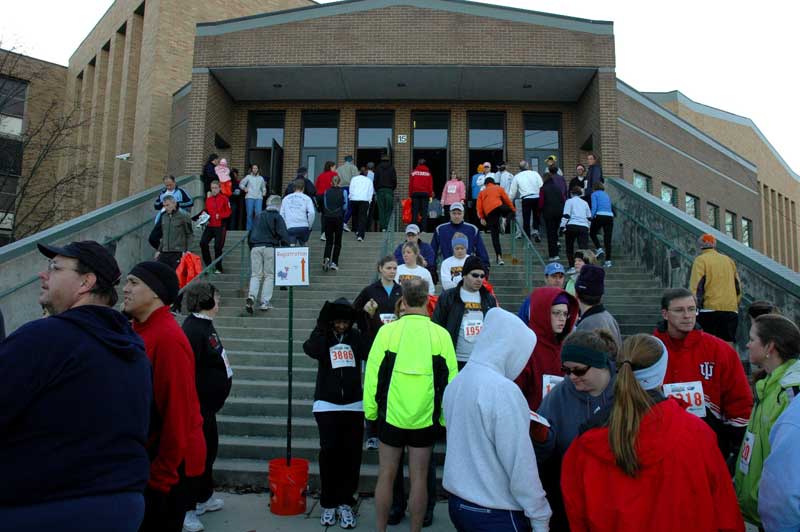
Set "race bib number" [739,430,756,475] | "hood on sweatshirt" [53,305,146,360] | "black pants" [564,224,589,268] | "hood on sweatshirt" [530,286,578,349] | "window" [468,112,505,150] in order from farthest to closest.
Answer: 1. "window" [468,112,505,150]
2. "black pants" [564,224,589,268]
3. "hood on sweatshirt" [530,286,578,349]
4. "race bib number" [739,430,756,475]
5. "hood on sweatshirt" [53,305,146,360]

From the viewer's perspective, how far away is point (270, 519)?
16.0 feet

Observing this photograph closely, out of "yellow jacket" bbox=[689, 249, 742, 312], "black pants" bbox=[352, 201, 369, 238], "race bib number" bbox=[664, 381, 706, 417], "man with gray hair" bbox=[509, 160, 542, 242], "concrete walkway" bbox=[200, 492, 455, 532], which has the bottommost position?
"concrete walkway" bbox=[200, 492, 455, 532]

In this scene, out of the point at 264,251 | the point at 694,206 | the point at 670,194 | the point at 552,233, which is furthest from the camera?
the point at 694,206

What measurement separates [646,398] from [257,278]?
26.0 feet

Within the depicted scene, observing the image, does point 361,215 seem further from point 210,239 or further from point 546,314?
point 546,314

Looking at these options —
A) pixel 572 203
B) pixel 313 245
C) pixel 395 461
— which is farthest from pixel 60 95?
pixel 395 461

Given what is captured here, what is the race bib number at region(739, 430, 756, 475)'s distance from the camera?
3.01 metres

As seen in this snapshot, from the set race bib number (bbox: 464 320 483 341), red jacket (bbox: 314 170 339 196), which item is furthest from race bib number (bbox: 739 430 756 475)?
red jacket (bbox: 314 170 339 196)

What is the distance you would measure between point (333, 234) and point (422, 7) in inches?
358

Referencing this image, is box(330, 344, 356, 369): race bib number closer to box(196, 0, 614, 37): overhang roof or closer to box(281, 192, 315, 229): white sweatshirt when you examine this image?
box(281, 192, 315, 229): white sweatshirt

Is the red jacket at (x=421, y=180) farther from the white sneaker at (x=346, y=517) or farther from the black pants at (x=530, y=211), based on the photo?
the white sneaker at (x=346, y=517)

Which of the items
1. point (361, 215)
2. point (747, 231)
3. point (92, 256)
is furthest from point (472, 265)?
point (747, 231)

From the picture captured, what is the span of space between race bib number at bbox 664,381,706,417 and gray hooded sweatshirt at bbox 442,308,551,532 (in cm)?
160

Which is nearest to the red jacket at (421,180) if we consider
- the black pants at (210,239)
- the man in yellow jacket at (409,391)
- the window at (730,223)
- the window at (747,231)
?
the black pants at (210,239)
